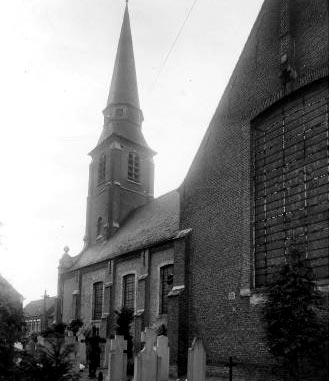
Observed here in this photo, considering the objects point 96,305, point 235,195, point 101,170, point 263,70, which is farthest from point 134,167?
point 263,70

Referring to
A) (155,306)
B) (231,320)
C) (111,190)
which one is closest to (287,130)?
(231,320)

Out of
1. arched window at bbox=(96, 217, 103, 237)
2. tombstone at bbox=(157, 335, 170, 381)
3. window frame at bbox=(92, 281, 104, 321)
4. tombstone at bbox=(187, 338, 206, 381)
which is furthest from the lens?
arched window at bbox=(96, 217, 103, 237)

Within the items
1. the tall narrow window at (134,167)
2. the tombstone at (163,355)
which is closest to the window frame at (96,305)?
the tall narrow window at (134,167)

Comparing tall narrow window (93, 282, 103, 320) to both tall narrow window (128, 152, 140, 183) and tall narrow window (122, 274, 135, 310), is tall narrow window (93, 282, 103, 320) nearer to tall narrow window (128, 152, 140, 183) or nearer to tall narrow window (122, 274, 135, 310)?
tall narrow window (122, 274, 135, 310)

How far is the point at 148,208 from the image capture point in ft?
107

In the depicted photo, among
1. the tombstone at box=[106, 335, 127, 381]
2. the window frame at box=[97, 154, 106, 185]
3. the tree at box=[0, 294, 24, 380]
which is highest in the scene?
the window frame at box=[97, 154, 106, 185]

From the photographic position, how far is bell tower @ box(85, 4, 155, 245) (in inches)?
1367

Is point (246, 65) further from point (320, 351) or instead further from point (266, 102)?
point (320, 351)

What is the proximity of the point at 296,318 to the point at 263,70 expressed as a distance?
312 inches

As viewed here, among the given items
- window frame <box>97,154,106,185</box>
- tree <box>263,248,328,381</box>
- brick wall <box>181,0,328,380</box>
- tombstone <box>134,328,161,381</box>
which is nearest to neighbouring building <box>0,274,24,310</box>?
tombstone <box>134,328,161,381</box>

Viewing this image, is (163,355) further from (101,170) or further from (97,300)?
(101,170)

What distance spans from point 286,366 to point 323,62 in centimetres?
778

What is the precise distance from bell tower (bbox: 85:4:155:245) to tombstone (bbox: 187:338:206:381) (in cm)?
2171

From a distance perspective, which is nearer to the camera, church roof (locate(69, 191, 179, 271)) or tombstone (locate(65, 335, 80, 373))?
Answer: tombstone (locate(65, 335, 80, 373))
